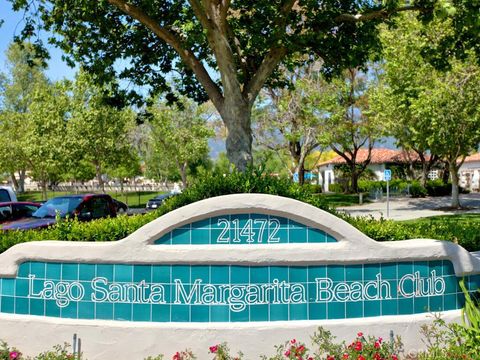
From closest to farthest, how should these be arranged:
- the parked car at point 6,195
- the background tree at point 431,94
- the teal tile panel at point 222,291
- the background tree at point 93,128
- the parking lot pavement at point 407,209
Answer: the teal tile panel at point 222,291 < the parked car at point 6,195 < the background tree at point 431,94 < the parking lot pavement at point 407,209 < the background tree at point 93,128

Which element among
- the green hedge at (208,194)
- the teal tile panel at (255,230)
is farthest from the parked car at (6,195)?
the teal tile panel at (255,230)

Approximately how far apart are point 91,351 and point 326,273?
2945mm

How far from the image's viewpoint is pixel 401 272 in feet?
20.5

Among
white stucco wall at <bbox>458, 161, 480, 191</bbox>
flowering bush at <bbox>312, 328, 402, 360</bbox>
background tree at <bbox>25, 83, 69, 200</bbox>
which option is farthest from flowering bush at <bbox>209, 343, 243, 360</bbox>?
white stucco wall at <bbox>458, 161, 480, 191</bbox>

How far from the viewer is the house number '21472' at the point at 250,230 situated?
6.17 meters

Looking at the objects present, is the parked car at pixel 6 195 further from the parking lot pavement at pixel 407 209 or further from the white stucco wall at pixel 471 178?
the white stucco wall at pixel 471 178

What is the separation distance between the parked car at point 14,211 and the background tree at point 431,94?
56.9 ft

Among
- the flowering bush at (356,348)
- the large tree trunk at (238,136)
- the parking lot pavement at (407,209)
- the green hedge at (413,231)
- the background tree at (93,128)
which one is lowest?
the parking lot pavement at (407,209)

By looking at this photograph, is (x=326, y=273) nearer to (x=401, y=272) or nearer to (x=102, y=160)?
(x=401, y=272)

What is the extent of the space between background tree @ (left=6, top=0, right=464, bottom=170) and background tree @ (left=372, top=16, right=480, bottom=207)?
34.7 feet

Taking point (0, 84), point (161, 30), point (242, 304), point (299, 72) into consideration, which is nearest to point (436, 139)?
point (299, 72)

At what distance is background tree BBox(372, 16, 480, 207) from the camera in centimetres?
2386

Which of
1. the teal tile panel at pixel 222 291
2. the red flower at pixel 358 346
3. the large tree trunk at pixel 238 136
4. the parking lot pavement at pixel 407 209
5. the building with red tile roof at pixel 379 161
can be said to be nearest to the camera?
the red flower at pixel 358 346

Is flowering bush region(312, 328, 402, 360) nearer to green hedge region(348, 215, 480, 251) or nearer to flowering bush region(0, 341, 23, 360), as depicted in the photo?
green hedge region(348, 215, 480, 251)
